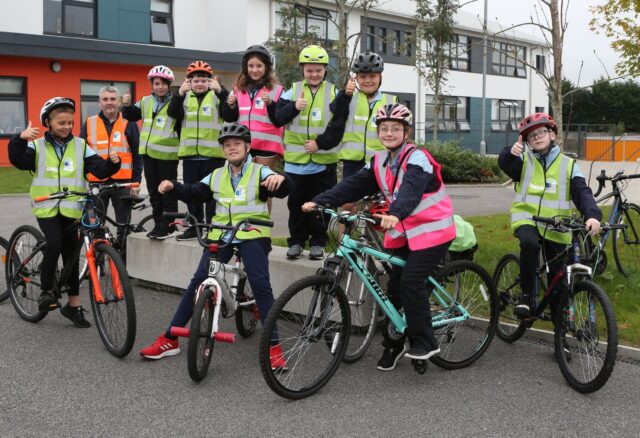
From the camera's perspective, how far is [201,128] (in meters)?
7.43

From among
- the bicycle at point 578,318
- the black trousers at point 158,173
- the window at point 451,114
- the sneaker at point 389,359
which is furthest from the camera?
the window at point 451,114

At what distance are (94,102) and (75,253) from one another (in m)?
22.3

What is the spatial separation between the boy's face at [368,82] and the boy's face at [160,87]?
7.38ft

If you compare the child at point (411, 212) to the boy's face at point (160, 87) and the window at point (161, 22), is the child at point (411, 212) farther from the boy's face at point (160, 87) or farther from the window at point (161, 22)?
the window at point (161, 22)

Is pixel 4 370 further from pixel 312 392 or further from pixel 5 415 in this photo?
pixel 312 392

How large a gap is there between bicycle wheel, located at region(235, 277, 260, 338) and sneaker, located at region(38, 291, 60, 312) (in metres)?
1.66

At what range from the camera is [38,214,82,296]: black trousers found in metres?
6.25

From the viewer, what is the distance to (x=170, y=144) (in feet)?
25.4

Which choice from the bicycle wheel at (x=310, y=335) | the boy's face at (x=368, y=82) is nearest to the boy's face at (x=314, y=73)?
the boy's face at (x=368, y=82)

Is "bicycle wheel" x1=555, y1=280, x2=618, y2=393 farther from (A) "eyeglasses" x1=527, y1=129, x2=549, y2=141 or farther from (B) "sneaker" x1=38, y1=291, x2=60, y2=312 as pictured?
(B) "sneaker" x1=38, y1=291, x2=60, y2=312

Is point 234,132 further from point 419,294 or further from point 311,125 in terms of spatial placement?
point 419,294

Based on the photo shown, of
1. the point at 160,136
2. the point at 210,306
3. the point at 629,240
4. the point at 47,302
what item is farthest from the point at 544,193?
the point at 47,302

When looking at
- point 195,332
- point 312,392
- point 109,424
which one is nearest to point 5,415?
point 109,424

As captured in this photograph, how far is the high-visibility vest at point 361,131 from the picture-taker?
263 inches
